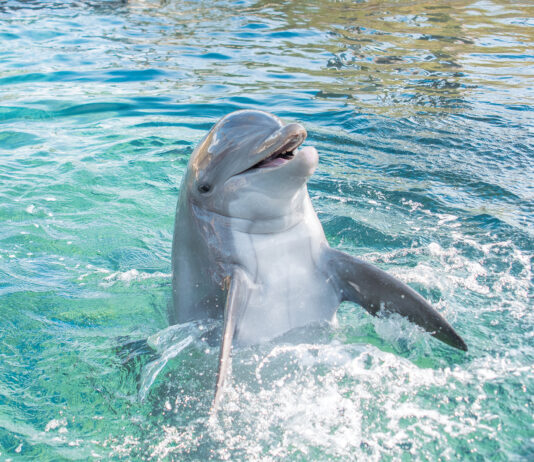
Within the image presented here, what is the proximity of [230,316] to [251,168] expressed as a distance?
93 cm

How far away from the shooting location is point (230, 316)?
372cm

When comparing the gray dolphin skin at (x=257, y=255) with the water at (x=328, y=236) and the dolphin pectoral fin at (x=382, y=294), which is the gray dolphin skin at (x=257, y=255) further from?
the water at (x=328, y=236)

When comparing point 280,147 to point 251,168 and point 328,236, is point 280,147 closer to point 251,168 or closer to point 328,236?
point 251,168

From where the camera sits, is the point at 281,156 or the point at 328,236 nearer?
the point at 281,156

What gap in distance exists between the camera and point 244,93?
11.4 m

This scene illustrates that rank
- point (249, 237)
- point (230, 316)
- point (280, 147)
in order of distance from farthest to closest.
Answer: point (249, 237) → point (230, 316) → point (280, 147)

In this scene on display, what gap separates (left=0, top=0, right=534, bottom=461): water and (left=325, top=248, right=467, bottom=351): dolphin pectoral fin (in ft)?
0.58

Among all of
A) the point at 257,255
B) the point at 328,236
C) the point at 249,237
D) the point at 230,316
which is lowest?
the point at 328,236

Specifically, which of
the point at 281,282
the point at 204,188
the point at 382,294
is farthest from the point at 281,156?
the point at 382,294

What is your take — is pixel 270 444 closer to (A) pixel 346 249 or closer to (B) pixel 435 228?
(A) pixel 346 249

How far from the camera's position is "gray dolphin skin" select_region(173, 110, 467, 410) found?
3799mm

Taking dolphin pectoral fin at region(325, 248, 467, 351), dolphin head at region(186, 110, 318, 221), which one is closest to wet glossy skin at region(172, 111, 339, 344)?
dolphin head at region(186, 110, 318, 221)

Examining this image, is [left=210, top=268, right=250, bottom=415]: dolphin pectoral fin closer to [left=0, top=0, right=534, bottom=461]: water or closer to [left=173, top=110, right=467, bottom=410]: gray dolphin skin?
[left=173, top=110, right=467, bottom=410]: gray dolphin skin

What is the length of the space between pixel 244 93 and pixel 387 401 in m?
8.64
